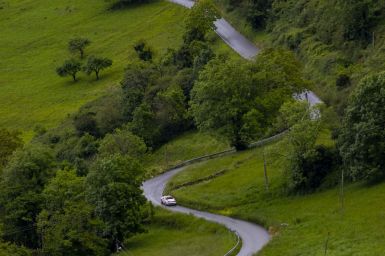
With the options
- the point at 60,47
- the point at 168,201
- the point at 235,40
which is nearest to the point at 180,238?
the point at 168,201

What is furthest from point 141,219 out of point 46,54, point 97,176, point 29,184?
point 46,54

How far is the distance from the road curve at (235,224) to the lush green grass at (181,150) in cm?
613

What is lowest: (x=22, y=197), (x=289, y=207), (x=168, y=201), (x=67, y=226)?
(x=168, y=201)

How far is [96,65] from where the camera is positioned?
155 meters

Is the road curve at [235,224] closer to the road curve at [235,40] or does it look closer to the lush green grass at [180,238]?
the lush green grass at [180,238]

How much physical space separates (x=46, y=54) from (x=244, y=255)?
381 ft

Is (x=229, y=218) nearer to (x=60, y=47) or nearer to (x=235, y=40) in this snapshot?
(x=235, y=40)

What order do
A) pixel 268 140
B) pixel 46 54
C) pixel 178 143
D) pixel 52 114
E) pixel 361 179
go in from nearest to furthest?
pixel 361 179 → pixel 268 140 → pixel 178 143 → pixel 52 114 → pixel 46 54

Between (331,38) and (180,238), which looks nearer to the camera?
(180,238)

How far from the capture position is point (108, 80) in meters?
152

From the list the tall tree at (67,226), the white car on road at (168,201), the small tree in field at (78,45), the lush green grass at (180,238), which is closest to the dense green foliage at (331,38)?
the white car on road at (168,201)

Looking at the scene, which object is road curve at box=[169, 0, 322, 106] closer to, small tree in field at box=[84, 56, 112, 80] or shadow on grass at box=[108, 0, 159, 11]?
small tree in field at box=[84, 56, 112, 80]

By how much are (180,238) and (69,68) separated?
82878 millimetres

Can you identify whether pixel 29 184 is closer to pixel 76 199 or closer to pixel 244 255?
pixel 76 199
